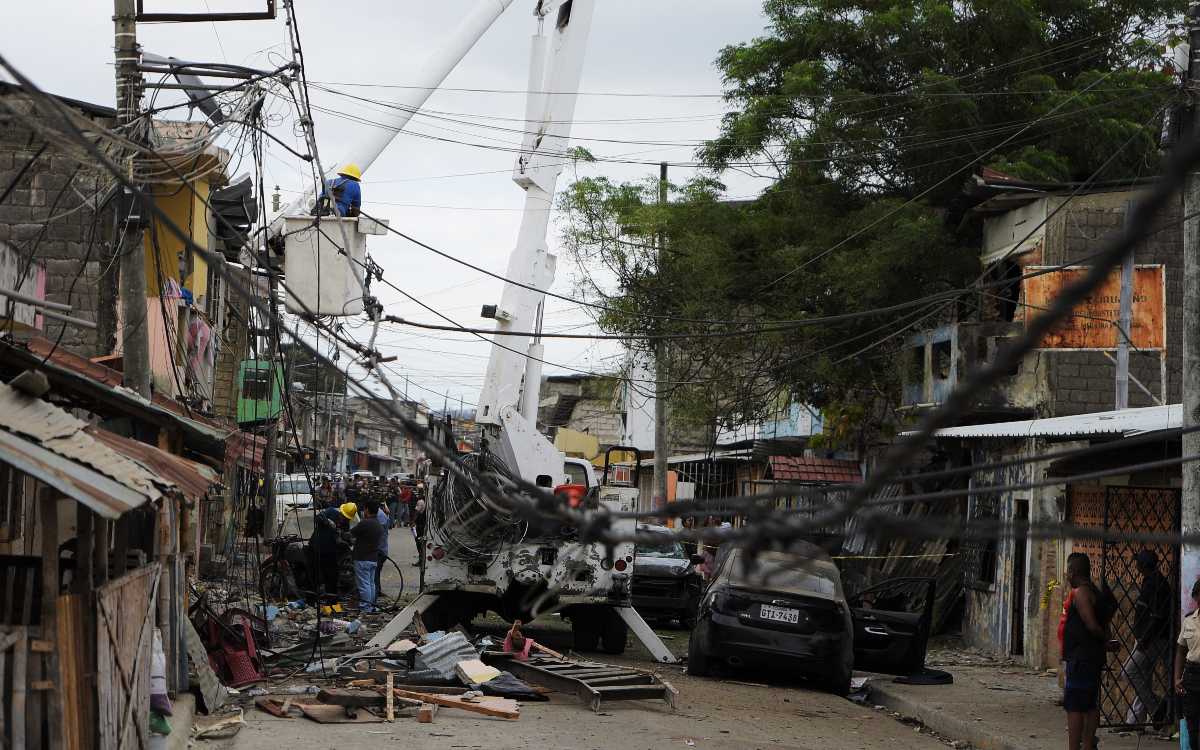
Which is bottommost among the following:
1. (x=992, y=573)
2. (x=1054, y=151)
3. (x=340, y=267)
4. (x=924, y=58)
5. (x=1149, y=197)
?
(x=992, y=573)

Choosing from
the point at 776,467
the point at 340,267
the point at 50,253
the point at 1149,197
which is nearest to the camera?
the point at 1149,197

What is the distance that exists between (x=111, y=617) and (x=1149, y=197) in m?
7.13

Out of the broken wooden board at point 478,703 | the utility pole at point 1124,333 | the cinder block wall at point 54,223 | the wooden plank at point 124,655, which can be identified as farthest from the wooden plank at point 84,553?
the utility pole at point 1124,333

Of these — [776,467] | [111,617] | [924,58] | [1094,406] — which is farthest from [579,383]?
[111,617]

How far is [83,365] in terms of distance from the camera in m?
13.5

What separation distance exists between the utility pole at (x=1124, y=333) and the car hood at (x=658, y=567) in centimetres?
788

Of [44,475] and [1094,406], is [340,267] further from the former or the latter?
[1094,406]

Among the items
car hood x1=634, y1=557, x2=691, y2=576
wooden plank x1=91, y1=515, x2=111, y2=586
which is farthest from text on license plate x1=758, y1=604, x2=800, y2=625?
wooden plank x1=91, y1=515, x2=111, y2=586

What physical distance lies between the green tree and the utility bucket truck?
604 centimetres

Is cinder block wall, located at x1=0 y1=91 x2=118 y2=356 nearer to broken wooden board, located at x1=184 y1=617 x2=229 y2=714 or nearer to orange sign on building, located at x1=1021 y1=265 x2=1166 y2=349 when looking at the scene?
broken wooden board, located at x1=184 y1=617 x2=229 y2=714

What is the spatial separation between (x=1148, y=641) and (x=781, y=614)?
4298 mm

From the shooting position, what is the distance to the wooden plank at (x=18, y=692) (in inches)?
275

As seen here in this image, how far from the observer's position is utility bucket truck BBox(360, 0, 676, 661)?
701 inches

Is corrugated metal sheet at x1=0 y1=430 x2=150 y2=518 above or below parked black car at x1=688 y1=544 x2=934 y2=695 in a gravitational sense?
above
